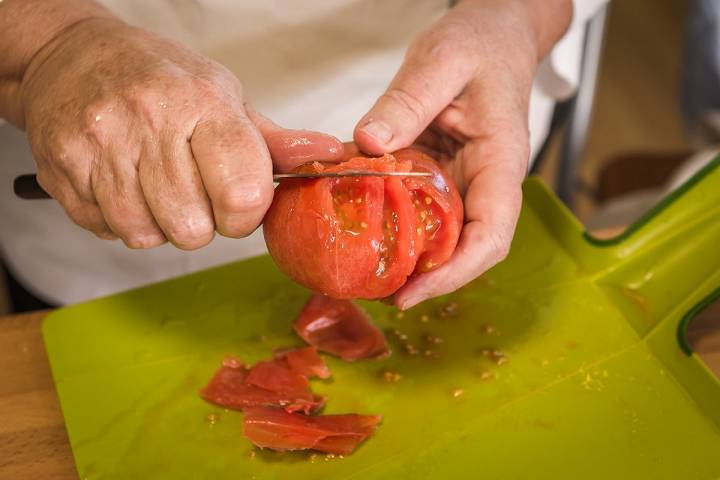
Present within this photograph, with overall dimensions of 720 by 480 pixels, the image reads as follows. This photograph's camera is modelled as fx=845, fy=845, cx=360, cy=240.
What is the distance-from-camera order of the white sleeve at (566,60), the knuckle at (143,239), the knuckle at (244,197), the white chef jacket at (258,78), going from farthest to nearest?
the white sleeve at (566,60)
the white chef jacket at (258,78)
the knuckle at (143,239)
the knuckle at (244,197)

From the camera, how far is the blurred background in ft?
8.92

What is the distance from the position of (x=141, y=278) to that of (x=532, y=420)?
88 centimetres

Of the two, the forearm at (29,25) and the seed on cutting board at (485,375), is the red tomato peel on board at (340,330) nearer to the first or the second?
the seed on cutting board at (485,375)

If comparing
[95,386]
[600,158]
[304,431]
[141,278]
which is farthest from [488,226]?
[600,158]

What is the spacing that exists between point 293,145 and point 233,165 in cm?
14

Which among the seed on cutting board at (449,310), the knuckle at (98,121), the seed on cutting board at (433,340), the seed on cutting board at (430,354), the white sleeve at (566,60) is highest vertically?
the knuckle at (98,121)

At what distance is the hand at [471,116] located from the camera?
1192 millimetres

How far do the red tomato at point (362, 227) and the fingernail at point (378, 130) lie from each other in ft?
0.09

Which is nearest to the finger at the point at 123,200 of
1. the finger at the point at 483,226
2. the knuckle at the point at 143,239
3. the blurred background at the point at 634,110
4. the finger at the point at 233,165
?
the knuckle at the point at 143,239

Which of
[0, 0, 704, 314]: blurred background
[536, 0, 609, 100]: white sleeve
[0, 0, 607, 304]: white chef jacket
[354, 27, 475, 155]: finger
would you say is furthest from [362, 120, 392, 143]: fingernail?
[0, 0, 704, 314]: blurred background

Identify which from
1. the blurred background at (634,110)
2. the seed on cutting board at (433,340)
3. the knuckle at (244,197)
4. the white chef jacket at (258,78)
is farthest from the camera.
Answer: the blurred background at (634,110)

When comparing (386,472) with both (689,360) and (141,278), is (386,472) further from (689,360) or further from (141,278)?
(141,278)

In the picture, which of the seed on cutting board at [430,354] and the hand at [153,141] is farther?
the seed on cutting board at [430,354]

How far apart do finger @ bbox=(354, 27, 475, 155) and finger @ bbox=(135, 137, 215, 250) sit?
0.80 ft
